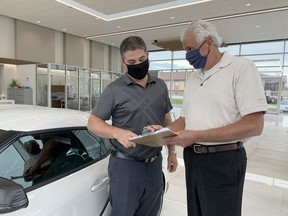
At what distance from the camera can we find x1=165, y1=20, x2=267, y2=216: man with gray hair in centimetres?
104

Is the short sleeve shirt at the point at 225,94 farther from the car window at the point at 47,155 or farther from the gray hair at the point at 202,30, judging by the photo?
the car window at the point at 47,155

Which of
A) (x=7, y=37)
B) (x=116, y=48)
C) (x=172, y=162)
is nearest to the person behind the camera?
(x=172, y=162)

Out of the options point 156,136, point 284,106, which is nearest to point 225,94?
point 156,136

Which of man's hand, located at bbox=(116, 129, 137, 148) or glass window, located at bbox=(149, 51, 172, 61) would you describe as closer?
man's hand, located at bbox=(116, 129, 137, 148)

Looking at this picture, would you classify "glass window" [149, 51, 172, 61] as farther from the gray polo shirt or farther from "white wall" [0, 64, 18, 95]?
the gray polo shirt

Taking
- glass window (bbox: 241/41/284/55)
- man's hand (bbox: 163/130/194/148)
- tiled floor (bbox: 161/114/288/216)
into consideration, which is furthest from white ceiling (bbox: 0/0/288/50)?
man's hand (bbox: 163/130/194/148)

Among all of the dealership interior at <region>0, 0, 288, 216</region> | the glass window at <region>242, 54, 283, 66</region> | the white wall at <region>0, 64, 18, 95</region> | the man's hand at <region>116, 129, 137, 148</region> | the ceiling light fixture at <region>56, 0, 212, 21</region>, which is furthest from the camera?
the glass window at <region>242, 54, 283, 66</region>

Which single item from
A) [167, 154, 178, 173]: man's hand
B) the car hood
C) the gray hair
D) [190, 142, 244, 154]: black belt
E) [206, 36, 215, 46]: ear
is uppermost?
the gray hair

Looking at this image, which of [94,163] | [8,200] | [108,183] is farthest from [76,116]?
[8,200]

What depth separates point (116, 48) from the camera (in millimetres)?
15281

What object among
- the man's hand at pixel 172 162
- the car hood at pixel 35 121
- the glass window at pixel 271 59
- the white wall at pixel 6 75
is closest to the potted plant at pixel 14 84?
the white wall at pixel 6 75

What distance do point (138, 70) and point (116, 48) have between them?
14.5 meters

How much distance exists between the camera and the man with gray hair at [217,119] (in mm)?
1037

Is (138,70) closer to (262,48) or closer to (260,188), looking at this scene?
(260,188)
